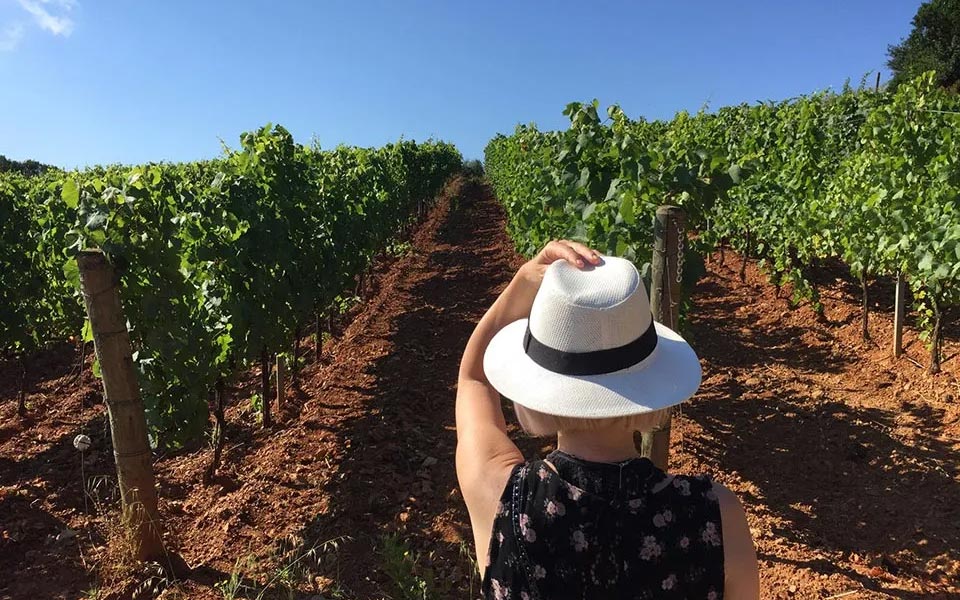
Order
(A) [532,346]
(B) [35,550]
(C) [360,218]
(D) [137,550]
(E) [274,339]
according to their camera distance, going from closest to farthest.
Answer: (A) [532,346]
(D) [137,550]
(B) [35,550]
(E) [274,339]
(C) [360,218]

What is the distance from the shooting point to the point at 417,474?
14.8 feet

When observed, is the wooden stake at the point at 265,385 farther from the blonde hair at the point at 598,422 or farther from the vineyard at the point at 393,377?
the blonde hair at the point at 598,422

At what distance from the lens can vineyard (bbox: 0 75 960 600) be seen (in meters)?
3.48

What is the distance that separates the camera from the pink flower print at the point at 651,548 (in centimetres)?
104

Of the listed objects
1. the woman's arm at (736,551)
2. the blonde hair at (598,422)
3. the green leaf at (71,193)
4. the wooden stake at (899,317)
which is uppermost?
the green leaf at (71,193)

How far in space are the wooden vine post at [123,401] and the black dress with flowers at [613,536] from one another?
2719mm

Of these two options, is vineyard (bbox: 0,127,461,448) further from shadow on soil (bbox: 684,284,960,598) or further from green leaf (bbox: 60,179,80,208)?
shadow on soil (bbox: 684,284,960,598)

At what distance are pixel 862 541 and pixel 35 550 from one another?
4859 mm

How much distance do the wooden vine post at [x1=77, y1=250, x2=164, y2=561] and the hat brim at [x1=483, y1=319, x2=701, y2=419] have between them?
2.58m

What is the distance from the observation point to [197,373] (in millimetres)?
4027

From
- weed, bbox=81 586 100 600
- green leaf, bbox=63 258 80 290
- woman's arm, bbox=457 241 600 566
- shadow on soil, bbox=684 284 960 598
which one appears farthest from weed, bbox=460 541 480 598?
green leaf, bbox=63 258 80 290

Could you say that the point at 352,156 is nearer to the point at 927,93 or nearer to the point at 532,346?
the point at 927,93

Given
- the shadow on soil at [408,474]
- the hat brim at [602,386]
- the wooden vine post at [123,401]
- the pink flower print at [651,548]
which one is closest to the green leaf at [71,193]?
the wooden vine post at [123,401]

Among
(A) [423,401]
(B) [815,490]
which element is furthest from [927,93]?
(A) [423,401]
